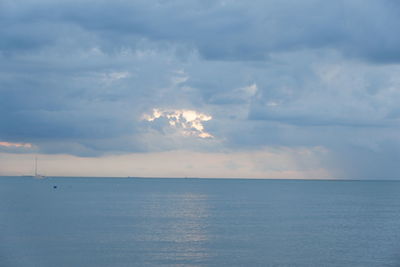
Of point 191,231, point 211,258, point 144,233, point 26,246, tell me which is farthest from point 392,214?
point 26,246

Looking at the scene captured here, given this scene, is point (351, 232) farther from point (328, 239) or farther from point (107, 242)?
point (107, 242)

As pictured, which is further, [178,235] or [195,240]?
[178,235]

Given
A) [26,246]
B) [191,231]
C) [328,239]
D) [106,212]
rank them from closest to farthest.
Result: [26,246] → [328,239] → [191,231] → [106,212]

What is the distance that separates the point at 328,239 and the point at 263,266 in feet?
90.7

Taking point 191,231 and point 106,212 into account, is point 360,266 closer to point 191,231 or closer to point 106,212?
point 191,231

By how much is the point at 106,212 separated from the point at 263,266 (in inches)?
3258

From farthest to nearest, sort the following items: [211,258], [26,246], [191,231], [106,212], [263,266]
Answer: [106,212], [191,231], [26,246], [211,258], [263,266]

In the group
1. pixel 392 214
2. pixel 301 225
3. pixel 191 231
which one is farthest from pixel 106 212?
pixel 392 214

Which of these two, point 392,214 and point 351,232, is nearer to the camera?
point 351,232

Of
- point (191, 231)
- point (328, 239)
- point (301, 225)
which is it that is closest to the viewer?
point (328, 239)

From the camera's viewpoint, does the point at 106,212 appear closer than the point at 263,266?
No

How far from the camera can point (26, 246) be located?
3310 inches

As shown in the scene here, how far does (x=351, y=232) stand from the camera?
10525 cm

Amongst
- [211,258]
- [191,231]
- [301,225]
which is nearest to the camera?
[211,258]
